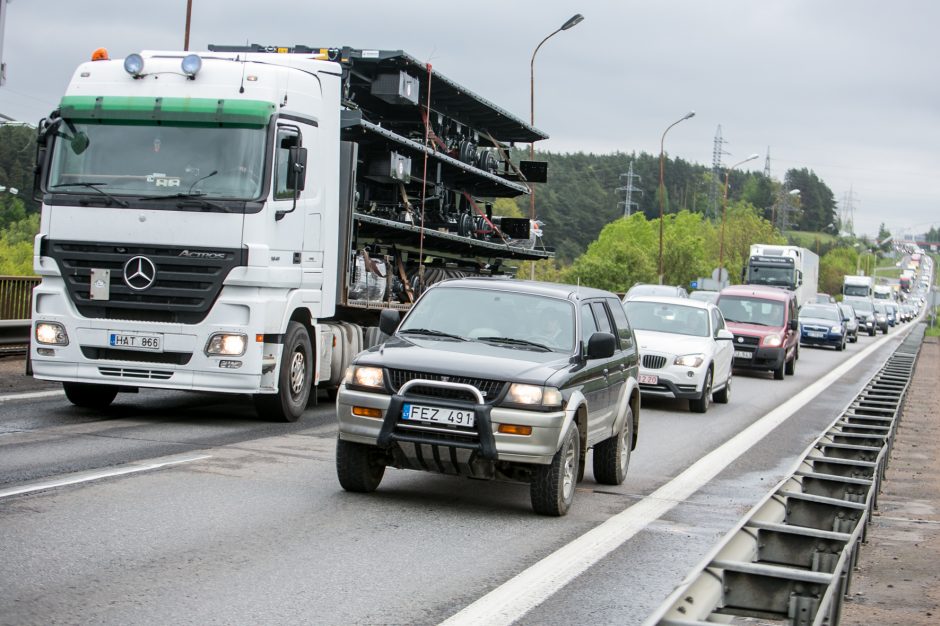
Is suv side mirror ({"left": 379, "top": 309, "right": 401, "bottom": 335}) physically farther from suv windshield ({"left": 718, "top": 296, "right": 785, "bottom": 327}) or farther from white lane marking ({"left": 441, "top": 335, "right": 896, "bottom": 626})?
suv windshield ({"left": 718, "top": 296, "right": 785, "bottom": 327})

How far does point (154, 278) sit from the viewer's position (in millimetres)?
12453

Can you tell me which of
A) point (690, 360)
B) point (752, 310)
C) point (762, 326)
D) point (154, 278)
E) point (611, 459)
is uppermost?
point (154, 278)

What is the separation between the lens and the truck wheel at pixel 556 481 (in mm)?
8445

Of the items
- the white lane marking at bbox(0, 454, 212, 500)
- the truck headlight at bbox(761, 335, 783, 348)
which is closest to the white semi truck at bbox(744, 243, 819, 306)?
the truck headlight at bbox(761, 335, 783, 348)

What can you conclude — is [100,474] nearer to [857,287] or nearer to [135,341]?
[135,341]

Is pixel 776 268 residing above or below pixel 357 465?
above

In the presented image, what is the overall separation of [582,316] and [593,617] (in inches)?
159

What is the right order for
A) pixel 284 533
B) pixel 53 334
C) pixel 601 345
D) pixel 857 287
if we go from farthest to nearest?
1. pixel 857 287
2. pixel 53 334
3. pixel 601 345
4. pixel 284 533

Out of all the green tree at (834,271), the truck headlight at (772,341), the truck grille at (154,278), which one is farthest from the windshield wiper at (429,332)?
the green tree at (834,271)

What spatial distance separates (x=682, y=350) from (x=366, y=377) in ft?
36.2

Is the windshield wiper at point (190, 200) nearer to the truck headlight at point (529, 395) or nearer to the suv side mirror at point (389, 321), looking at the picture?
the suv side mirror at point (389, 321)

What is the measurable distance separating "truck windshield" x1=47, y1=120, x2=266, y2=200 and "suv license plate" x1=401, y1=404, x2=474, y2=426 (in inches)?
192

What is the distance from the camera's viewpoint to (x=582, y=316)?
966 cm

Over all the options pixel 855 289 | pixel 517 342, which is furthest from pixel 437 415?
pixel 855 289
